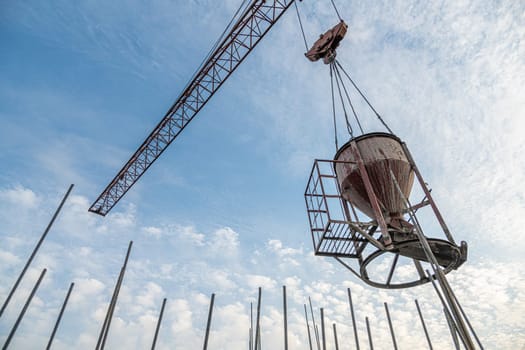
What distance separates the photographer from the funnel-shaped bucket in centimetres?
718

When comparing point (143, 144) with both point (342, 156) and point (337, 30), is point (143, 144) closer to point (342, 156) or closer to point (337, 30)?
point (337, 30)

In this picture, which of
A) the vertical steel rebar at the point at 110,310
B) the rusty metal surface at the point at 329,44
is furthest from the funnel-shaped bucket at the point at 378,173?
the vertical steel rebar at the point at 110,310

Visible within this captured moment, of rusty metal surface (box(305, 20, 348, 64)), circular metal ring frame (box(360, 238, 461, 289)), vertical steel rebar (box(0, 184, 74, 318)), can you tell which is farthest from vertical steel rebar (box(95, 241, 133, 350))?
rusty metal surface (box(305, 20, 348, 64))

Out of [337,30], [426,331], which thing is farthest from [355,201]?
[426,331]

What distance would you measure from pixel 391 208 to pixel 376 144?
1603 mm

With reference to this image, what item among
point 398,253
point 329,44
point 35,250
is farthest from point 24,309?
point 329,44

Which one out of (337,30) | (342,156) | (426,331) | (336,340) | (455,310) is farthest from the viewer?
(336,340)

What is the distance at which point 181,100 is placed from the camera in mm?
22078

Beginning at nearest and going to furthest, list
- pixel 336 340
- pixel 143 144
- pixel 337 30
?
pixel 337 30 < pixel 336 340 < pixel 143 144

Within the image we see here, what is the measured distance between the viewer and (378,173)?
7.27 m

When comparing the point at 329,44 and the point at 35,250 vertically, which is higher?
the point at 329,44

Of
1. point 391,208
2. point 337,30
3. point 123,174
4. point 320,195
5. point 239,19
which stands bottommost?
point 391,208

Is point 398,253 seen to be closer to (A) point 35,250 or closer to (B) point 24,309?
(A) point 35,250

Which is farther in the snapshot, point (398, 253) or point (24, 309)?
point (24, 309)
